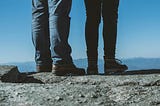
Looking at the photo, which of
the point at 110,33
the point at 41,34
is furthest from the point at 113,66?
the point at 41,34

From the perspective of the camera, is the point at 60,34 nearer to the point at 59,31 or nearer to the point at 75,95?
the point at 59,31

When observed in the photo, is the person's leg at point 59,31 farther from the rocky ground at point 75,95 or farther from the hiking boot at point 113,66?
the hiking boot at point 113,66

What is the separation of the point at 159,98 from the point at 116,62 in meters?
2.14

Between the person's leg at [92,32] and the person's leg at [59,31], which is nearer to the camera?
the person's leg at [59,31]

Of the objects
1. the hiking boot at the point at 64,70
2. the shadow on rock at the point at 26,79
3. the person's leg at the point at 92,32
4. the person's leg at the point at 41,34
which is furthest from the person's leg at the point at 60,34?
the person's leg at the point at 92,32

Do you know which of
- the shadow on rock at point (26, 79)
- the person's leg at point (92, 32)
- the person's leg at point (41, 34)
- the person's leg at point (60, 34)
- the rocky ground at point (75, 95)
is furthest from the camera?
the person's leg at point (92, 32)

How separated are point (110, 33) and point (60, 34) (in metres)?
1.15

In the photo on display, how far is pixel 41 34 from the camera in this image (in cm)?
524

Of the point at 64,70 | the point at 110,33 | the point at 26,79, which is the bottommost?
the point at 26,79

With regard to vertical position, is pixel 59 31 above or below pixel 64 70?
above

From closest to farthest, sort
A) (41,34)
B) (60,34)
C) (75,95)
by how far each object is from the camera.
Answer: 1. (75,95)
2. (60,34)
3. (41,34)

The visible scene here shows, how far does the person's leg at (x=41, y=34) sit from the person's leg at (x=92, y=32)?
19.5 inches

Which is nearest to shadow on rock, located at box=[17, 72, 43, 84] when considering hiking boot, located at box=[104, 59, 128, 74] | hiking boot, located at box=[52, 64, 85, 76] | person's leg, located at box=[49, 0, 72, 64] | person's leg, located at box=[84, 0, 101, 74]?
hiking boot, located at box=[52, 64, 85, 76]

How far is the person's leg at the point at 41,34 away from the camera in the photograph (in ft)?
16.9
